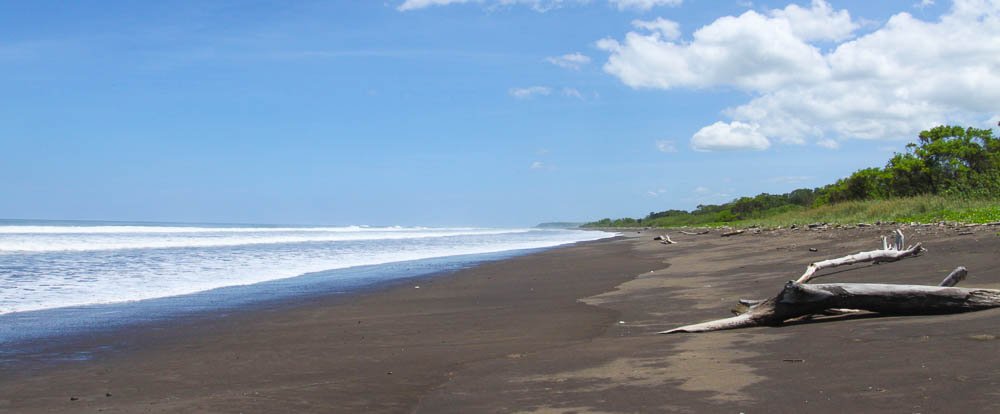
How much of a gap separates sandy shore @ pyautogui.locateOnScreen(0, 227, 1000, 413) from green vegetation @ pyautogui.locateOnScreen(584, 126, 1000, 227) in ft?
51.5

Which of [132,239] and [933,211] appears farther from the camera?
[132,239]

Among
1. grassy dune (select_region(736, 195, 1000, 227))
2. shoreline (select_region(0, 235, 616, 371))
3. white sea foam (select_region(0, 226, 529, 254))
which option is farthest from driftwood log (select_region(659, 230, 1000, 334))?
white sea foam (select_region(0, 226, 529, 254))

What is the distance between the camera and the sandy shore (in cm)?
471

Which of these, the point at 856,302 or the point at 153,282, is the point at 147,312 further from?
the point at 856,302

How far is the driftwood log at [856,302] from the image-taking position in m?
6.98

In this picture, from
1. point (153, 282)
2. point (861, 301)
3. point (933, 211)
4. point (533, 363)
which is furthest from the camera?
point (933, 211)

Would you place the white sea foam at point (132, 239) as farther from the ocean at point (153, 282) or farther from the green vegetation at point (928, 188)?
the green vegetation at point (928, 188)

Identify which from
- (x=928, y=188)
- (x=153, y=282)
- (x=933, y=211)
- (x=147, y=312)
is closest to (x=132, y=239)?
(x=153, y=282)

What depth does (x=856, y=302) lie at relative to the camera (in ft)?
23.8

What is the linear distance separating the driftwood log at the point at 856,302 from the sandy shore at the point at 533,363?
0.64 ft

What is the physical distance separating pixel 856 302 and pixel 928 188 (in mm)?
50089

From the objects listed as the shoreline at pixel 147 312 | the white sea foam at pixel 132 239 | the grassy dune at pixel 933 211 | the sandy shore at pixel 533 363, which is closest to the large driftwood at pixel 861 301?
the sandy shore at pixel 533 363

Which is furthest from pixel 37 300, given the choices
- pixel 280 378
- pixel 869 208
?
pixel 869 208

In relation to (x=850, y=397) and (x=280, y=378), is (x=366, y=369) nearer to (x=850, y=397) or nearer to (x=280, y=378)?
(x=280, y=378)
